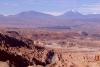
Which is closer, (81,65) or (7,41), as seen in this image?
(7,41)

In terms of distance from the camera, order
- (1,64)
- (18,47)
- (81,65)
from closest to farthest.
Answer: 1. (1,64)
2. (18,47)
3. (81,65)

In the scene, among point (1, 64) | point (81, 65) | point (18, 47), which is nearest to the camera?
point (1, 64)

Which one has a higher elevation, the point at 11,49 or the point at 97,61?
the point at 11,49

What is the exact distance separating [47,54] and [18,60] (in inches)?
64.3

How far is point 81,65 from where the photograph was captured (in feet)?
48.7

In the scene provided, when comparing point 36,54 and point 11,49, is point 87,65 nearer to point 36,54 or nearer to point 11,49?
point 36,54

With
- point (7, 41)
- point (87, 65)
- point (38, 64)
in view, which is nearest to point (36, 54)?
point (38, 64)

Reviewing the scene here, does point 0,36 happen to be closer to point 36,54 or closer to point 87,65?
point 36,54

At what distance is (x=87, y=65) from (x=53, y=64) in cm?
158

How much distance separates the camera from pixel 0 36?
1397 cm

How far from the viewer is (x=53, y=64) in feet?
47.1

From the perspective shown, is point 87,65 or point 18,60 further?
point 87,65

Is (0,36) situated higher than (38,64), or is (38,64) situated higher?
(0,36)

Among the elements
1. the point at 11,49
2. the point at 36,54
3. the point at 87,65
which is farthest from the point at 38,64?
the point at 87,65
